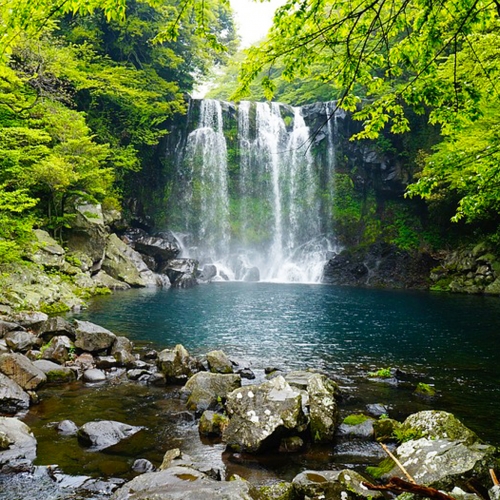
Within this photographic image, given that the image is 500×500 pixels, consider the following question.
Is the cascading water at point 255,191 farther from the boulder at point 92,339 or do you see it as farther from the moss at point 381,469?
the moss at point 381,469

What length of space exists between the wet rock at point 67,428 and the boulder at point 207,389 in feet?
6.95

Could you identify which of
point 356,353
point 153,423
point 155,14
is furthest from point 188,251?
point 153,423

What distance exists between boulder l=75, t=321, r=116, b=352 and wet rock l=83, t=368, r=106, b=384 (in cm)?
158

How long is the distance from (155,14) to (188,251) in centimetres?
2131

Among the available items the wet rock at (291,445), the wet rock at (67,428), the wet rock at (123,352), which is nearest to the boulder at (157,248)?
the wet rock at (123,352)

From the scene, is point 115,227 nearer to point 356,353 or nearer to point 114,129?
point 114,129

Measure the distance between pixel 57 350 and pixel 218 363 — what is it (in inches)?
168

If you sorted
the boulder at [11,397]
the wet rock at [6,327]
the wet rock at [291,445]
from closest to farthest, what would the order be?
the wet rock at [291,445] → the boulder at [11,397] → the wet rock at [6,327]

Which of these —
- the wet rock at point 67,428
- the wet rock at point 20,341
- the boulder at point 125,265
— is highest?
the boulder at point 125,265

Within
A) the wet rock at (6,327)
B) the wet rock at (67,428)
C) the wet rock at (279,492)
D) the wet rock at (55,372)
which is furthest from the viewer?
the wet rock at (6,327)

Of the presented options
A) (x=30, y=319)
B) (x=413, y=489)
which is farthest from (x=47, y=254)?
(x=413, y=489)

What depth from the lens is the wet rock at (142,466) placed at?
5504mm

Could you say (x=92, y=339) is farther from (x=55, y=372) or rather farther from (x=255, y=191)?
(x=255, y=191)

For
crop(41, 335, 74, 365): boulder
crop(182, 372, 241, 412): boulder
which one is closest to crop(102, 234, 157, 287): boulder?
crop(41, 335, 74, 365): boulder
